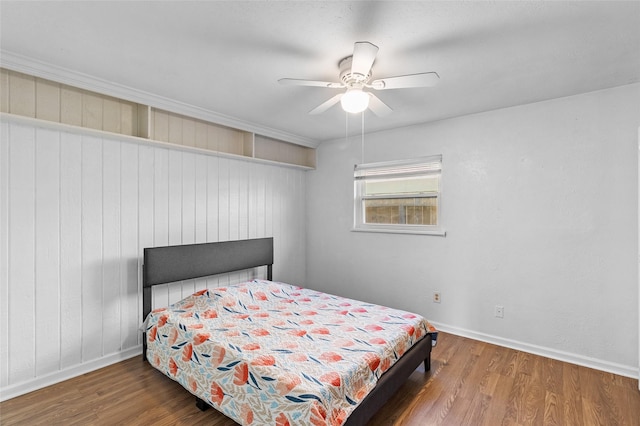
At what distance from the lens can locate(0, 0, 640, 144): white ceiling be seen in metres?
1.59

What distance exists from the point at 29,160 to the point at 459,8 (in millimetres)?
3034

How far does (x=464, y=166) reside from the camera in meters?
3.32

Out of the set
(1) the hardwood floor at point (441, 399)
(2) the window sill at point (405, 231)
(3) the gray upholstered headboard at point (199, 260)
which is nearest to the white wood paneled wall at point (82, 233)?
(3) the gray upholstered headboard at point (199, 260)

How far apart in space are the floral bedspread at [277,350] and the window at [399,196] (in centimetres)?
130

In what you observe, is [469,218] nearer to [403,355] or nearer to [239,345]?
[403,355]

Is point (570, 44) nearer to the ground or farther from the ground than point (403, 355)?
farther from the ground

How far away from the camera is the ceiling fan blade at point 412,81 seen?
1.79m

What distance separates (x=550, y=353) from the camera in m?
2.85

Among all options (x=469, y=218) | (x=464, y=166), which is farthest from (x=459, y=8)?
(x=469, y=218)

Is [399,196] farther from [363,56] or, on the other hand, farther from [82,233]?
[82,233]

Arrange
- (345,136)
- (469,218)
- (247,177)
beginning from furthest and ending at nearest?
1. (345,136)
2. (247,177)
3. (469,218)

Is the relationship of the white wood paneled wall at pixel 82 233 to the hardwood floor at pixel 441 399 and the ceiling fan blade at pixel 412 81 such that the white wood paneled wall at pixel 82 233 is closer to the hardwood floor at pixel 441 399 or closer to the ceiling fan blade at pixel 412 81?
the hardwood floor at pixel 441 399

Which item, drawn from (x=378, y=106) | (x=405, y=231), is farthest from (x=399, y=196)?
(x=378, y=106)

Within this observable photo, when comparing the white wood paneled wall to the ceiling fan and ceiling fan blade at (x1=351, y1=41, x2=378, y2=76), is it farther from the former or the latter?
ceiling fan blade at (x1=351, y1=41, x2=378, y2=76)
